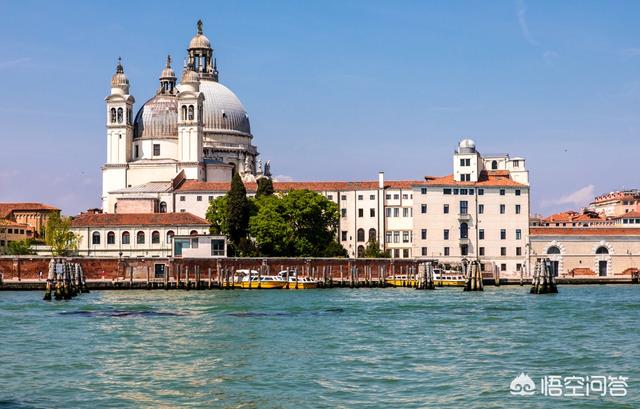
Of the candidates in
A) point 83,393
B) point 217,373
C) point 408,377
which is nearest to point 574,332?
point 408,377

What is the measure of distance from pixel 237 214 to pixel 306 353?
4118 cm

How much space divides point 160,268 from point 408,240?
19894mm

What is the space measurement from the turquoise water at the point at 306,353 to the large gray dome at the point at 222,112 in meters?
44.3

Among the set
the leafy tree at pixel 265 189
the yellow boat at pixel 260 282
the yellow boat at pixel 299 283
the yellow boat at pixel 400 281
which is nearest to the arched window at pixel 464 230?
the yellow boat at pixel 400 281

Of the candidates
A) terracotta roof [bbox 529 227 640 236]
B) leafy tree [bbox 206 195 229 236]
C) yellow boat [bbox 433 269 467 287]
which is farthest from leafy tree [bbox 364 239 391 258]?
terracotta roof [bbox 529 227 640 236]

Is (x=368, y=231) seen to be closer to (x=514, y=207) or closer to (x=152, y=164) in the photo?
(x=514, y=207)

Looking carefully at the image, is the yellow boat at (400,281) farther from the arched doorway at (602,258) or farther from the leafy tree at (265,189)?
the arched doorway at (602,258)

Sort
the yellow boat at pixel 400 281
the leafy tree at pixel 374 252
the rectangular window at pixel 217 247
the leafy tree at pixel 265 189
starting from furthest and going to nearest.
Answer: the leafy tree at pixel 265 189, the leafy tree at pixel 374 252, the rectangular window at pixel 217 247, the yellow boat at pixel 400 281

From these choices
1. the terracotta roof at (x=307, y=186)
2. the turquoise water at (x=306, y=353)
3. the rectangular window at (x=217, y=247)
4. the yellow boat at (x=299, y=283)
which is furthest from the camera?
the terracotta roof at (x=307, y=186)

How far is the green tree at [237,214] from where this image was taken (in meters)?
65.4

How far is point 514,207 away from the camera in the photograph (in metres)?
69.6

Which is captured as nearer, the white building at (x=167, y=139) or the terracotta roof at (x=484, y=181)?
the terracotta roof at (x=484, y=181)

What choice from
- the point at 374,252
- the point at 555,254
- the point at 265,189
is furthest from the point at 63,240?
the point at 555,254

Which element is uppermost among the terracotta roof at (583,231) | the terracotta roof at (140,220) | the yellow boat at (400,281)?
the terracotta roof at (140,220)
